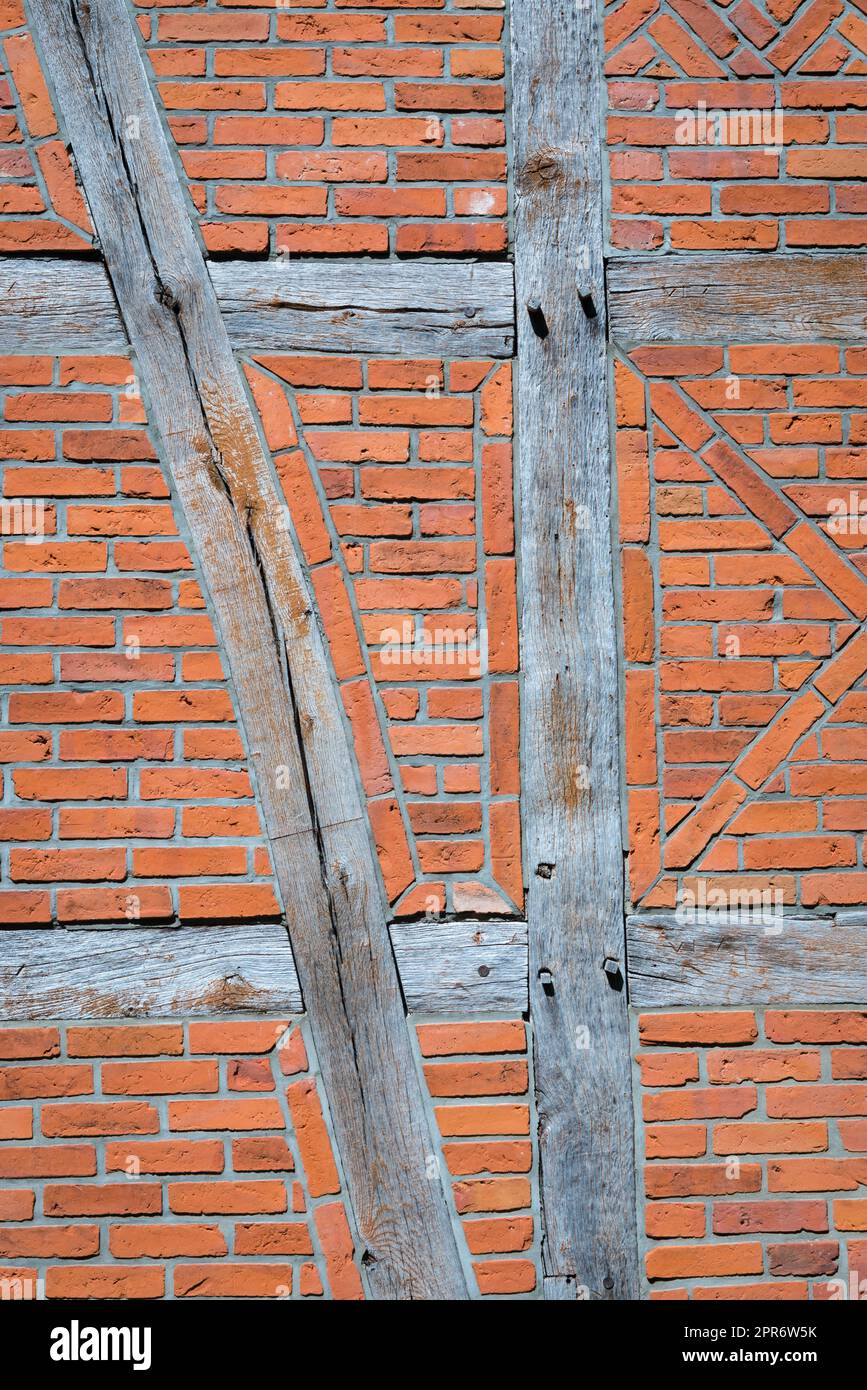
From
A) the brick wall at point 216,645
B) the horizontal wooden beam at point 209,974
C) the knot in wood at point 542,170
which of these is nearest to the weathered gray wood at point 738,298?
the knot in wood at point 542,170

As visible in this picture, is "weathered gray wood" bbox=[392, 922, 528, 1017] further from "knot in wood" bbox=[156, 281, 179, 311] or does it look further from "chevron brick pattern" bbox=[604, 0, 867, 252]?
"chevron brick pattern" bbox=[604, 0, 867, 252]

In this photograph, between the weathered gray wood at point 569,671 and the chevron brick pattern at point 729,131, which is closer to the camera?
the weathered gray wood at point 569,671

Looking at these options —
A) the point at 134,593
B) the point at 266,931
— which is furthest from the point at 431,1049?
the point at 134,593

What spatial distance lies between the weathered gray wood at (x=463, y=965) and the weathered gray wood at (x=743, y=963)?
0.76 ft

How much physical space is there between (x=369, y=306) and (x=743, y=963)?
1.52 metres

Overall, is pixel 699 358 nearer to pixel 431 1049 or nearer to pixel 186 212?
Result: pixel 186 212

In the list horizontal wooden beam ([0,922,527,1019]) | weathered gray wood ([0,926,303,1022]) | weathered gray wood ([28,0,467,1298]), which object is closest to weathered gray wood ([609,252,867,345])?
weathered gray wood ([28,0,467,1298])

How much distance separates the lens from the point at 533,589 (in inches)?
74.0

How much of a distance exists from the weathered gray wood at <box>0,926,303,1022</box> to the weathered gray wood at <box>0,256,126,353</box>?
118cm

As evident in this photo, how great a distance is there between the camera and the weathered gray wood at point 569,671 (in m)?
1.81

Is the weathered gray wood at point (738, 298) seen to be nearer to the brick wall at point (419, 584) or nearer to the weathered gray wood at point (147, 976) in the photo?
the brick wall at point (419, 584)

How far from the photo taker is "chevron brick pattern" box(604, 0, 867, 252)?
6.26ft

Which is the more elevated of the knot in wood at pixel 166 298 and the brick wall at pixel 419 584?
the knot in wood at pixel 166 298

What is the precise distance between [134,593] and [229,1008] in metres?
0.84
